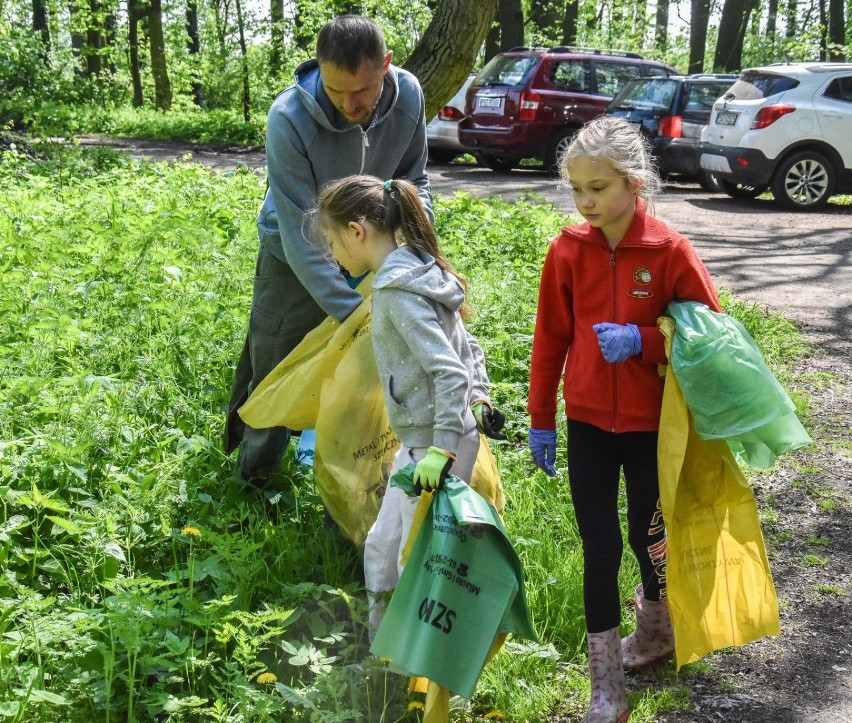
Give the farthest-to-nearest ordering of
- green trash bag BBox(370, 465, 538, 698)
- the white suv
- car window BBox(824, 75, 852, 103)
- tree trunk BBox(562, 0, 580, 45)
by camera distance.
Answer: tree trunk BBox(562, 0, 580, 45), car window BBox(824, 75, 852, 103), the white suv, green trash bag BBox(370, 465, 538, 698)

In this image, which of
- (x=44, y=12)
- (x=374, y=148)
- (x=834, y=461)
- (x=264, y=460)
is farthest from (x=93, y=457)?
(x=44, y=12)

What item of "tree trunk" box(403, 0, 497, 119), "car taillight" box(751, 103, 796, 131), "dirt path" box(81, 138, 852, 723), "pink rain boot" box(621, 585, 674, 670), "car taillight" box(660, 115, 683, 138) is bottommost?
"dirt path" box(81, 138, 852, 723)

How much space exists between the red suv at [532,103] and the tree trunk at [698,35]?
1108cm

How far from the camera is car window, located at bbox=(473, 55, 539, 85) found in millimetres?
16062

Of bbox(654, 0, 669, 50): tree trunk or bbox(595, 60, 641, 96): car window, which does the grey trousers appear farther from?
bbox(654, 0, 669, 50): tree trunk

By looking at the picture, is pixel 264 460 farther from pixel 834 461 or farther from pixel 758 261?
pixel 758 261

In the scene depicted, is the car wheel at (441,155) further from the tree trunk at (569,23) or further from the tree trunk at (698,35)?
the tree trunk at (698,35)

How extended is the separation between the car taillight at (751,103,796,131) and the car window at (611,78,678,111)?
258 centimetres

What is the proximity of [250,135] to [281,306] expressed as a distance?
18.8 m

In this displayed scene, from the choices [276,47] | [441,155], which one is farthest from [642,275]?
[276,47]

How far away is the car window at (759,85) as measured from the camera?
12.9 m

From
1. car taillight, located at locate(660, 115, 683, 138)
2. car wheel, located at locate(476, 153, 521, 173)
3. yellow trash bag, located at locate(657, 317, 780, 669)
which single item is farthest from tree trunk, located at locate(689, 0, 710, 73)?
yellow trash bag, located at locate(657, 317, 780, 669)

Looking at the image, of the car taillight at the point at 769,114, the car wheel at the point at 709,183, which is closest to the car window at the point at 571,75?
the car wheel at the point at 709,183

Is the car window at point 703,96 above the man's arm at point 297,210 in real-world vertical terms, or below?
below
